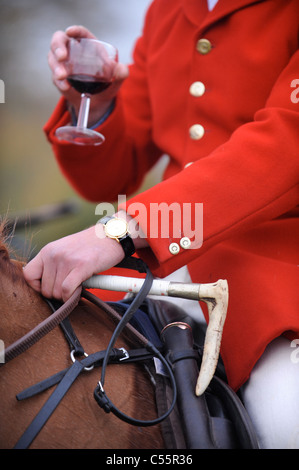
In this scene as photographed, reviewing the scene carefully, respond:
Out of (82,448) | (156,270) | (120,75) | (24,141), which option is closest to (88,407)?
(82,448)

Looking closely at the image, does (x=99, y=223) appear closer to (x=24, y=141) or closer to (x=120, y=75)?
(x=120, y=75)

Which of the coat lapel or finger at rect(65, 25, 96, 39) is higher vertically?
the coat lapel

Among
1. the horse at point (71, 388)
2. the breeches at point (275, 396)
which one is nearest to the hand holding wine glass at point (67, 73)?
the horse at point (71, 388)

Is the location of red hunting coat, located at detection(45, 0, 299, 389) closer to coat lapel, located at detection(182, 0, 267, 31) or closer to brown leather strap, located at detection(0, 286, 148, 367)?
coat lapel, located at detection(182, 0, 267, 31)

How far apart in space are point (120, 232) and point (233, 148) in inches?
13.0

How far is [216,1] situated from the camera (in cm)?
135

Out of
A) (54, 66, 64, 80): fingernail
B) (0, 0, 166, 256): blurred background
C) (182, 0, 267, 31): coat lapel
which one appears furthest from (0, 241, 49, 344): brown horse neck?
(0, 0, 166, 256): blurred background

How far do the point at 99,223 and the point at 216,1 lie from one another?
0.80m

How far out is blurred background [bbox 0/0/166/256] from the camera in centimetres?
452

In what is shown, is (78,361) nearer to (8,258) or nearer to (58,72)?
(8,258)

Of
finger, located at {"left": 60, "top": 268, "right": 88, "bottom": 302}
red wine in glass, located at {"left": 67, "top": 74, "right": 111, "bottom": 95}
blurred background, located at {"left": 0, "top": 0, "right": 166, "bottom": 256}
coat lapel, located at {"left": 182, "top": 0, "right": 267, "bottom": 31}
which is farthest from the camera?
blurred background, located at {"left": 0, "top": 0, "right": 166, "bottom": 256}

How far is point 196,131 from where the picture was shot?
1326 mm

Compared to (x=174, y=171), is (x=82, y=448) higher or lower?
lower

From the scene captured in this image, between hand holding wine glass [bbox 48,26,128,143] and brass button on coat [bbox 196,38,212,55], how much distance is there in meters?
0.23
